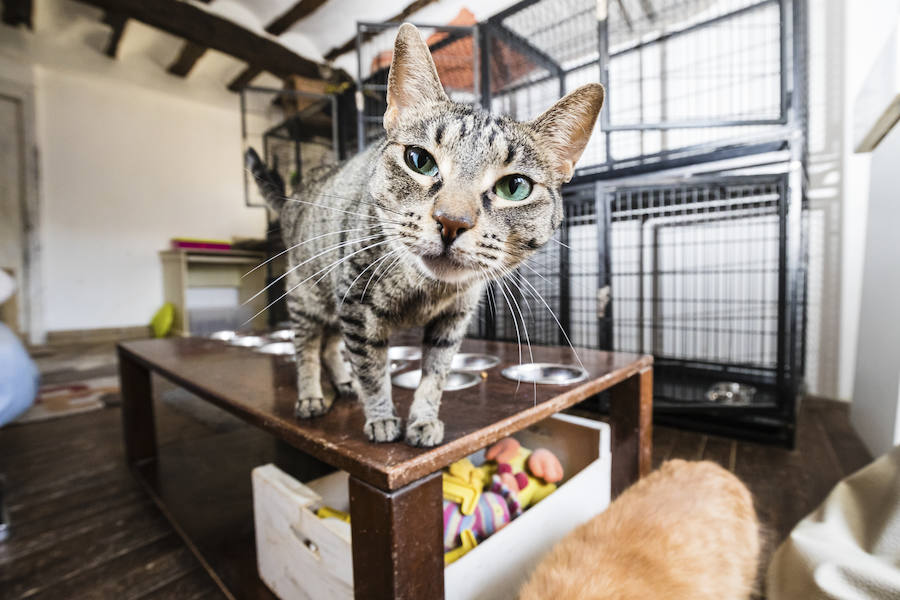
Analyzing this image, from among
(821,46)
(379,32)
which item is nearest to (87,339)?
(379,32)

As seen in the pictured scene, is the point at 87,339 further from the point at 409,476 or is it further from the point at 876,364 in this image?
the point at 876,364

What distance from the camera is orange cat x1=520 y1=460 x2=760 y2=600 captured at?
1.45ft

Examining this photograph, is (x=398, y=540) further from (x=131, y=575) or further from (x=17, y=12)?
(x=17, y=12)

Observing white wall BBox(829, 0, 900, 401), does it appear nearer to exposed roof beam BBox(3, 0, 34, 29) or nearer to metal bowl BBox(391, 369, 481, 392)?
metal bowl BBox(391, 369, 481, 392)

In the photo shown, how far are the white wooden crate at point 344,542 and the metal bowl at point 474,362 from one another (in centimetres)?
29

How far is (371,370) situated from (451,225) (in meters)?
0.23

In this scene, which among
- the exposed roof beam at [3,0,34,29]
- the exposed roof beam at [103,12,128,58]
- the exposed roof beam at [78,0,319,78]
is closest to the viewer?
the exposed roof beam at [78,0,319,78]

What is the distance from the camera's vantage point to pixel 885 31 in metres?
1.41

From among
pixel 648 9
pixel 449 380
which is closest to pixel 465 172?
pixel 449 380

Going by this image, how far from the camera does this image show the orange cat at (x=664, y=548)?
1.45 feet

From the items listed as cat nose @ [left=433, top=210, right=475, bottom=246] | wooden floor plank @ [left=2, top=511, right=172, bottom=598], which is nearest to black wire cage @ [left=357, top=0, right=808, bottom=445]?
cat nose @ [left=433, top=210, right=475, bottom=246]

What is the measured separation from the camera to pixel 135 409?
1.30 meters

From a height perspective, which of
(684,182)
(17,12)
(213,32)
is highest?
(17,12)

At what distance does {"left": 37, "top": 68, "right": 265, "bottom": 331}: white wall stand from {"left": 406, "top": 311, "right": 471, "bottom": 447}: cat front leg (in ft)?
15.8
